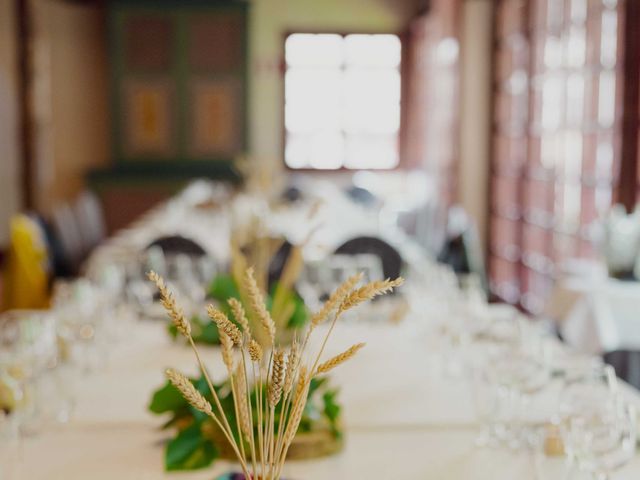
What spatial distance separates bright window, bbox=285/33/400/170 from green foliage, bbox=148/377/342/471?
1034cm

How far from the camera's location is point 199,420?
193 centimetres

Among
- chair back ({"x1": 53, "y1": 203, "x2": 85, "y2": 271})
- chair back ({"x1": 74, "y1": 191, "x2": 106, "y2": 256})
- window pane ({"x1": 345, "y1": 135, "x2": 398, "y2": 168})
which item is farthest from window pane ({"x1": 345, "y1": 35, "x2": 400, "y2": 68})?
chair back ({"x1": 53, "y1": 203, "x2": 85, "y2": 271})

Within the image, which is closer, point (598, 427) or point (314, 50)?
point (598, 427)

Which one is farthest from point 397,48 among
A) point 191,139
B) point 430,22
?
point 191,139

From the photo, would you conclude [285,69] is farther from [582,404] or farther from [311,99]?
[582,404]

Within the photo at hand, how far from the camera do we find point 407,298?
11.6 feet

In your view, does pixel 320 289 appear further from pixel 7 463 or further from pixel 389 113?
pixel 389 113

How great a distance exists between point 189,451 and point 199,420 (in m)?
0.08

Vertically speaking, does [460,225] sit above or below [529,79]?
below

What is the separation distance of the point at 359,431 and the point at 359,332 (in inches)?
47.4

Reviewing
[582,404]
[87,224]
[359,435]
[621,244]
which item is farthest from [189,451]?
[87,224]

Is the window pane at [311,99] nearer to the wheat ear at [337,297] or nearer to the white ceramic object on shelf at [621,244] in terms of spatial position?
the white ceramic object on shelf at [621,244]

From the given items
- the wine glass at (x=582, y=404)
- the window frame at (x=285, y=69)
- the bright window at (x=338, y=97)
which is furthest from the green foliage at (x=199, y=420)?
the bright window at (x=338, y=97)

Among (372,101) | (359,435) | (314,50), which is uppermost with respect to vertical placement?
(314,50)
